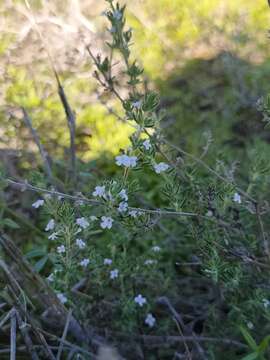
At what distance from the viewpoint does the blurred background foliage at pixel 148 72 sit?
311 cm

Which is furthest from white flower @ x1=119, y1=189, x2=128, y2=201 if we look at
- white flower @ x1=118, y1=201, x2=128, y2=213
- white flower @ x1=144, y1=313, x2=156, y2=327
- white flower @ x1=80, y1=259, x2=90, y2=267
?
white flower @ x1=144, y1=313, x2=156, y2=327

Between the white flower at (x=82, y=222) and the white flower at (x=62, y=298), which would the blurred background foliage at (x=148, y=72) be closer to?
the white flower at (x=62, y=298)

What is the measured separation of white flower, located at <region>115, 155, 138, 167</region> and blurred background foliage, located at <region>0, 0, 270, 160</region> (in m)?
1.49

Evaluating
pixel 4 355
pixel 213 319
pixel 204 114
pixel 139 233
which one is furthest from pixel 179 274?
pixel 204 114

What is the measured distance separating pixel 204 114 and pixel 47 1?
1.06 m

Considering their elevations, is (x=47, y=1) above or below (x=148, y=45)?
below

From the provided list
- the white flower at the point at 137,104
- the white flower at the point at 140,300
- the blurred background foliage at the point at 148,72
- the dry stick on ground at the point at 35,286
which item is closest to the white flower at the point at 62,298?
the dry stick on ground at the point at 35,286

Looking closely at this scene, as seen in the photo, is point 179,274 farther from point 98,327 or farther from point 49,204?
point 49,204

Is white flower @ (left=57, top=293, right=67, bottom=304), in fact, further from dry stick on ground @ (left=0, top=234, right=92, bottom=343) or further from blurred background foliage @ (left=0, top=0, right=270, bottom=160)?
blurred background foliage @ (left=0, top=0, right=270, bottom=160)

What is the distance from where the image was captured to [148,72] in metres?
3.71

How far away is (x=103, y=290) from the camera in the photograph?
1826 millimetres

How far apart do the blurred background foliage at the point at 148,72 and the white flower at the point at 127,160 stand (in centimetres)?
149

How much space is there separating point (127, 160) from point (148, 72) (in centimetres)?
244

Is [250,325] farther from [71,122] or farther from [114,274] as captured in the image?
[71,122]
